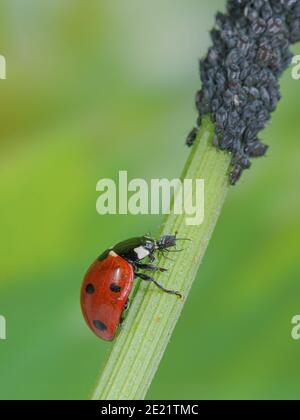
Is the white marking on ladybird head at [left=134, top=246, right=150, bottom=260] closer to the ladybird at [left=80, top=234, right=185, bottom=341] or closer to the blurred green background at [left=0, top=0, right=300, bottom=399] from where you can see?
the ladybird at [left=80, top=234, right=185, bottom=341]

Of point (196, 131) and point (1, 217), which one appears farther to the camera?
point (1, 217)

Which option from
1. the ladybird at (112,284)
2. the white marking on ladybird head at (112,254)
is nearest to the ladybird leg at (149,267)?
the ladybird at (112,284)

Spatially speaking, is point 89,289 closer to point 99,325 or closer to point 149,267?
point 99,325

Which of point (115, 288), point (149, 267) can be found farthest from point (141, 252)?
point (149, 267)

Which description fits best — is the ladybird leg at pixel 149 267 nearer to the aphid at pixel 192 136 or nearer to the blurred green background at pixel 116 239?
the aphid at pixel 192 136
